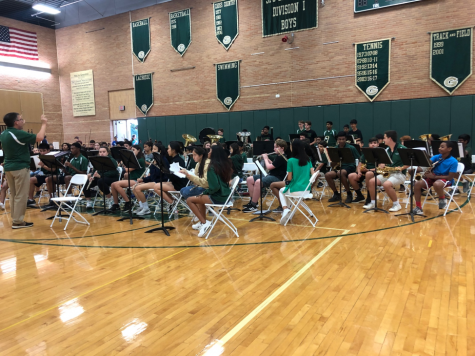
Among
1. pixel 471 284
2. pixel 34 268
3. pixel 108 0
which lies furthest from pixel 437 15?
pixel 108 0

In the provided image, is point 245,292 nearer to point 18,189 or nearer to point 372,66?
point 18,189

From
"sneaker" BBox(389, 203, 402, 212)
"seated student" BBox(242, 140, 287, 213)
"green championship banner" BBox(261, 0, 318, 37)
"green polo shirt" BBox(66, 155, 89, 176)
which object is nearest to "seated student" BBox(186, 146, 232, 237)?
"seated student" BBox(242, 140, 287, 213)

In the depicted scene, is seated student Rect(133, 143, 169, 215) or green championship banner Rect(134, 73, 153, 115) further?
green championship banner Rect(134, 73, 153, 115)

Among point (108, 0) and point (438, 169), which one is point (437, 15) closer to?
point (438, 169)

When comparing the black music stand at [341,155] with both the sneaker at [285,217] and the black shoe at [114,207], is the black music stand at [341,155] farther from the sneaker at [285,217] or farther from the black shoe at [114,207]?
the black shoe at [114,207]

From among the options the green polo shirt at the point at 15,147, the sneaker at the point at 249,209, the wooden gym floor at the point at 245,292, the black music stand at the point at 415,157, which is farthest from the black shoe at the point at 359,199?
the green polo shirt at the point at 15,147

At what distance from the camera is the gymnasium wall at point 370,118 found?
1232 cm

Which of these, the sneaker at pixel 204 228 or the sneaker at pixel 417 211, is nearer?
the sneaker at pixel 204 228

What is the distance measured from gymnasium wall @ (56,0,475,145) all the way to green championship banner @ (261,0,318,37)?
286 mm

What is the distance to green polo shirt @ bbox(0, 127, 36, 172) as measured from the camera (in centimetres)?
638

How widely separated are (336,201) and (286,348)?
624 cm

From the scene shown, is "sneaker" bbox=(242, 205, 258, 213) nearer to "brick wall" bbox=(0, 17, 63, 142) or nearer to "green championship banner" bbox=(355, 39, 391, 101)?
"green championship banner" bbox=(355, 39, 391, 101)

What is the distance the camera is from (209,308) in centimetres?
329

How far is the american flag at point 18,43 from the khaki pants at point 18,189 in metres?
16.9
